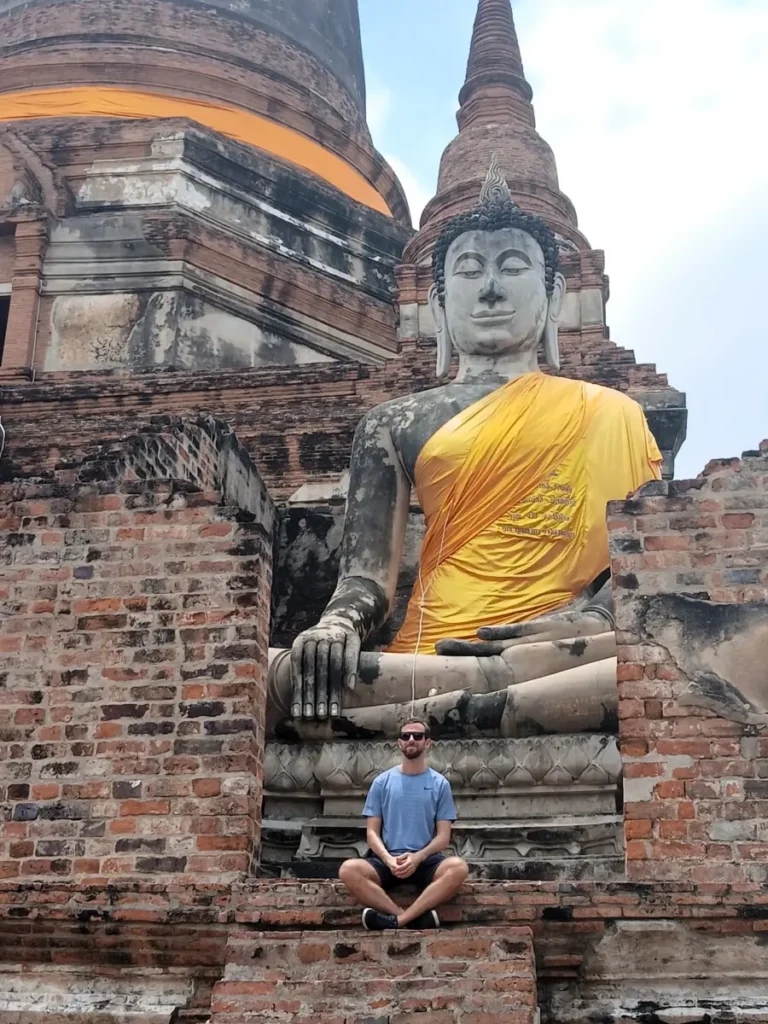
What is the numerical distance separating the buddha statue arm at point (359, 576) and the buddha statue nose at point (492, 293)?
94 centimetres

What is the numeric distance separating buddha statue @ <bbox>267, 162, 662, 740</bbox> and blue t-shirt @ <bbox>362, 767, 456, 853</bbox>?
158 centimetres

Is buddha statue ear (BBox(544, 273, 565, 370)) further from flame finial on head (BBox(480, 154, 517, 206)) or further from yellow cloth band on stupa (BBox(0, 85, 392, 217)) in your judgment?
yellow cloth band on stupa (BBox(0, 85, 392, 217))

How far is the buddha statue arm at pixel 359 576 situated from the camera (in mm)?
6641

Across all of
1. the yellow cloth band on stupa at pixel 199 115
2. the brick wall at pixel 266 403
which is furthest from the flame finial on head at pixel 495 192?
the yellow cloth band on stupa at pixel 199 115

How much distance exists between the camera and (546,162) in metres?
16.6

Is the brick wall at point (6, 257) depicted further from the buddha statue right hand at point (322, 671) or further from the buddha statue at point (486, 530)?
the buddha statue right hand at point (322, 671)

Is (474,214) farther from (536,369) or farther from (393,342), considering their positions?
(393,342)

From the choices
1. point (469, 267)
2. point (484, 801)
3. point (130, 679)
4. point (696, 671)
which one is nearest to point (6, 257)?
point (469, 267)

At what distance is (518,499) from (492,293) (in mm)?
1423

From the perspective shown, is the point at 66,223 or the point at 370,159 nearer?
the point at 66,223

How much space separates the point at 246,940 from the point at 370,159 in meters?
16.8

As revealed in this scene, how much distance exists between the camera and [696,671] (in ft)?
16.8

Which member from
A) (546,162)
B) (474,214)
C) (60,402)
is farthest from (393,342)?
(474,214)

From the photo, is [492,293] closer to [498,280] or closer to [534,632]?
[498,280]
